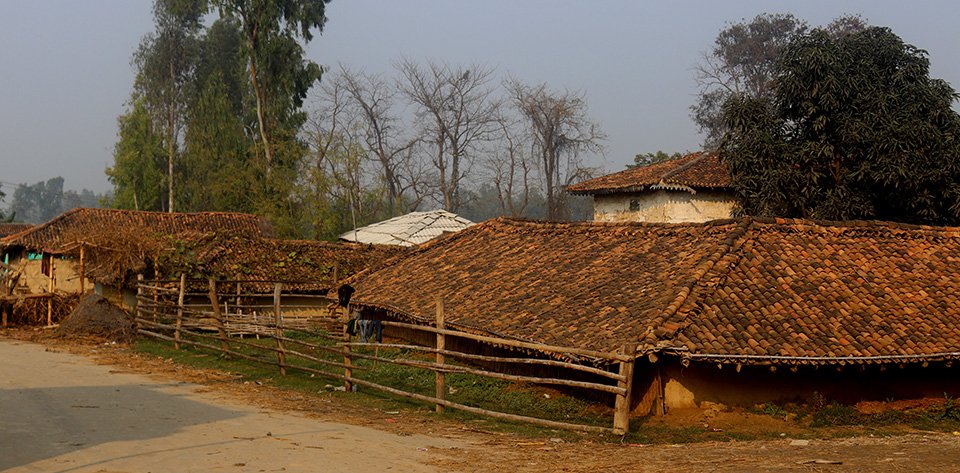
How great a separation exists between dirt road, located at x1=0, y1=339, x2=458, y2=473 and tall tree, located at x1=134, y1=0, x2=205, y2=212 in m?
36.7

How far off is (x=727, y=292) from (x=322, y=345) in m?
7.79

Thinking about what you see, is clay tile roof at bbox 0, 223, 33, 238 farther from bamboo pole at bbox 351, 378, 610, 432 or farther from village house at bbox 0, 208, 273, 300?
bamboo pole at bbox 351, 378, 610, 432

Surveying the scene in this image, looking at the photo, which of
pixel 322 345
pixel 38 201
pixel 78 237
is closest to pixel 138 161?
pixel 78 237

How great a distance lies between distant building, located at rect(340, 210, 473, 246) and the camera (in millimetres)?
37469

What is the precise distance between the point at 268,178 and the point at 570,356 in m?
33.1

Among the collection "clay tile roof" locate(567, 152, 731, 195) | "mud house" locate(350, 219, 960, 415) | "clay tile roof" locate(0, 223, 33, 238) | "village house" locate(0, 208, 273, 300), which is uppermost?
"clay tile roof" locate(567, 152, 731, 195)

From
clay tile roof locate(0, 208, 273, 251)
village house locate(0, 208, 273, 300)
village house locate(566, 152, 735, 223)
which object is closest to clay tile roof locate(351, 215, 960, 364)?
village house locate(566, 152, 735, 223)

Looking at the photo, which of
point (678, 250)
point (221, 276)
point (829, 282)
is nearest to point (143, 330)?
point (221, 276)

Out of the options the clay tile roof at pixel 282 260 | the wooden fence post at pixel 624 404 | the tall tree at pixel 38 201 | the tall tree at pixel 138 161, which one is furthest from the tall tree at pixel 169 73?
the tall tree at pixel 38 201

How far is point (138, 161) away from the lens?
163ft

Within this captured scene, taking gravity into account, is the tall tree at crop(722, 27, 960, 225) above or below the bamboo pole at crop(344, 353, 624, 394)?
above

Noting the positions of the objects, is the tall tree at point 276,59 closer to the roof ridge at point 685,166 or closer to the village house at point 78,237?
the village house at point 78,237

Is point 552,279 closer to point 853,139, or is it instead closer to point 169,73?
point 853,139

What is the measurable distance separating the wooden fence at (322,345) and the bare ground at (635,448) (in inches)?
24.1
